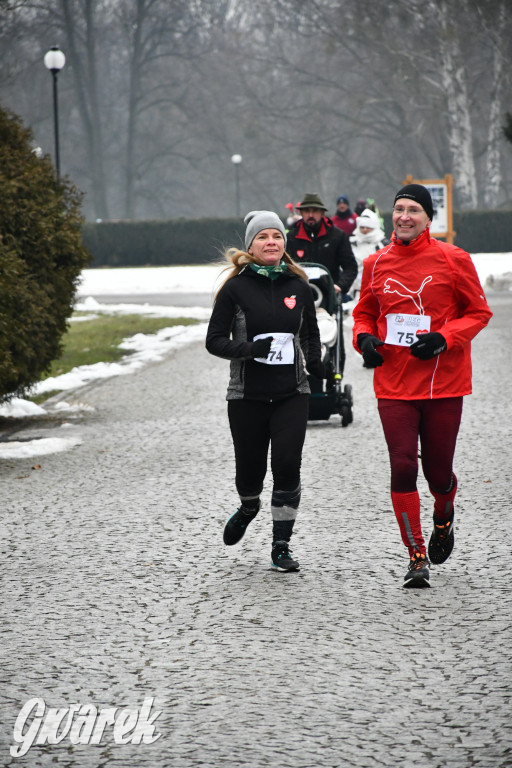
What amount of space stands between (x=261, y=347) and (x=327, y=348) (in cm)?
432

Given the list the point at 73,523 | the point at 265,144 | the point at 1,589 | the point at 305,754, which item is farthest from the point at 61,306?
the point at 265,144

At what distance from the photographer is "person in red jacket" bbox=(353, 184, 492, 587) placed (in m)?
5.39

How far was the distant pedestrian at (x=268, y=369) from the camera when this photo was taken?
575 centimetres

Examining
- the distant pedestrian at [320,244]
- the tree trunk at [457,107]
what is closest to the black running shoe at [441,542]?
the distant pedestrian at [320,244]

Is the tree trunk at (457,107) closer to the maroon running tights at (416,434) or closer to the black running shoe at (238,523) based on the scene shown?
the black running shoe at (238,523)

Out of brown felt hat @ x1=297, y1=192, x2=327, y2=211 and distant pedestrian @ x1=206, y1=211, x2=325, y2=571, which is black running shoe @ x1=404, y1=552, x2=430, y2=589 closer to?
distant pedestrian @ x1=206, y1=211, x2=325, y2=571

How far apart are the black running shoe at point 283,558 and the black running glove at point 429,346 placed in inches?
45.1

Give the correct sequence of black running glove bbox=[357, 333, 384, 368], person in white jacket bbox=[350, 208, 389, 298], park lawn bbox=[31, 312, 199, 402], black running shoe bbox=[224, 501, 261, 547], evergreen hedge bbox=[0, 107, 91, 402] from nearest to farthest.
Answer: black running glove bbox=[357, 333, 384, 368] → black running shoe bbox=[224, 501, 261, 547] → evergreen hedge bbox=[0, 107, 91, 402] → park lawn bbox=[31, 312, 199, 402] → person in white jacket bbox=[350, 208, 389, 298]

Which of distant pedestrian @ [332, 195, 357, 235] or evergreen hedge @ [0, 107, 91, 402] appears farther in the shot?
distant pedestrian @ [332, 195, 357, 235]

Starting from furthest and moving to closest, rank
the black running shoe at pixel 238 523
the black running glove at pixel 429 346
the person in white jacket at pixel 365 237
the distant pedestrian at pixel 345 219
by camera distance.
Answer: the distant pedestrian at pixel 345 219, the person in white jacket at pixel 365 237, the black running shoe at pixel 238 523, the black running glove at pixel 429 346

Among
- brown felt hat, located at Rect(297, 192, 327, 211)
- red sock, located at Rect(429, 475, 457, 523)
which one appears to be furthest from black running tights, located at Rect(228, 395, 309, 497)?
brown felt hat, located at Rect(297, 192, 327, 211)

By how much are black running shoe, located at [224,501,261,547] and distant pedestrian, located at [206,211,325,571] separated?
48mm

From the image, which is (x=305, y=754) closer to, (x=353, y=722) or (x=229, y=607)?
(x=353, y=722)

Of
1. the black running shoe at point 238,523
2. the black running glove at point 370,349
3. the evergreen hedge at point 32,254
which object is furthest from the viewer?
the evergreen hedge at point 32,254
